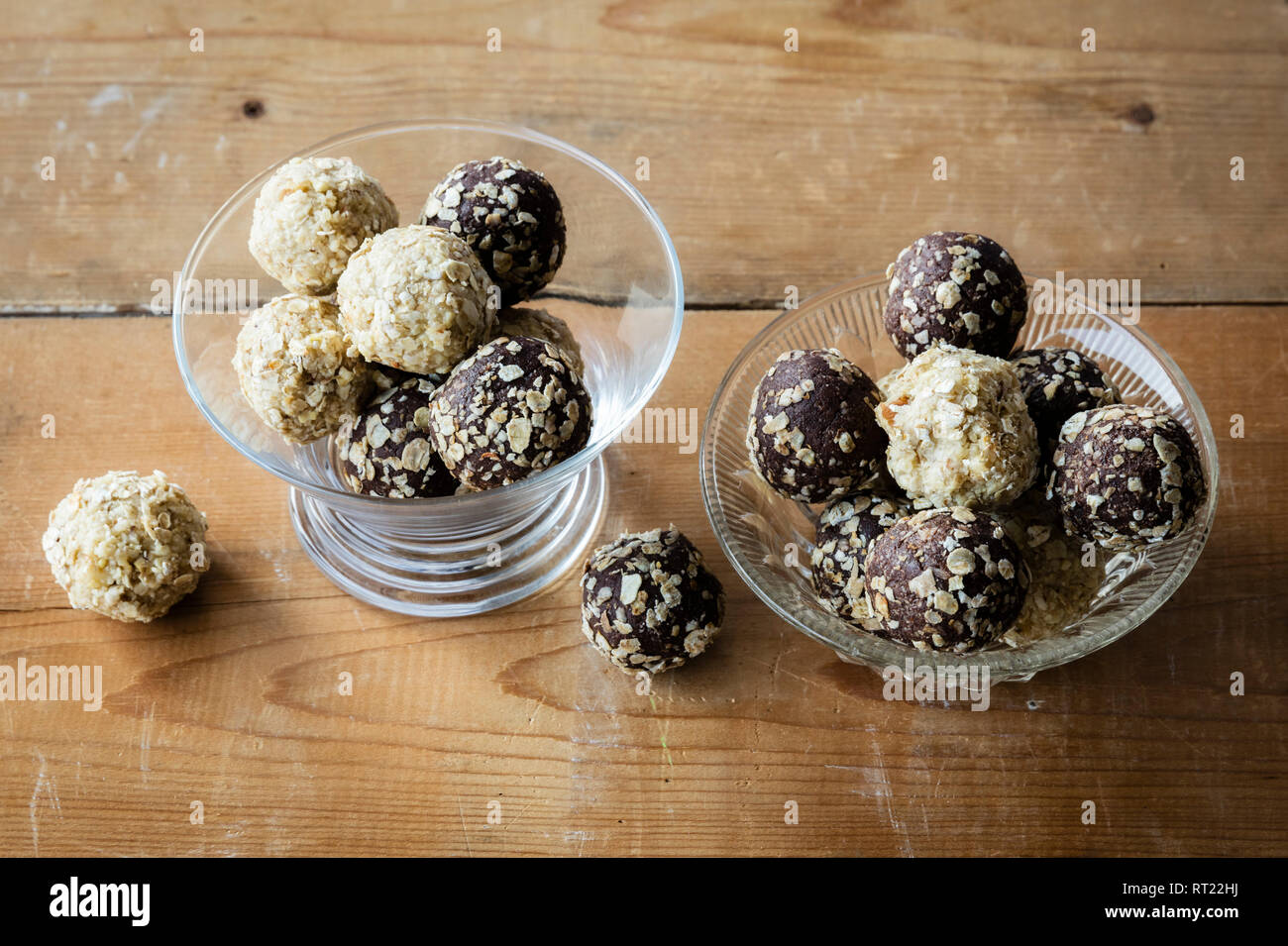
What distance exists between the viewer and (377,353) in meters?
1.24

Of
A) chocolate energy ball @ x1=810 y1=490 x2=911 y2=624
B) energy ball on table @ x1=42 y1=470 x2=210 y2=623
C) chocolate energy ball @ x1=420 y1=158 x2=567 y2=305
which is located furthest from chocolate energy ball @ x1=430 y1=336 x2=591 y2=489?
energy ball on table @ x1=42 y1=470 x2=210 y2=623

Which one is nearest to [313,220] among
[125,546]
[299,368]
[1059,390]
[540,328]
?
[299,368]

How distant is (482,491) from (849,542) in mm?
383

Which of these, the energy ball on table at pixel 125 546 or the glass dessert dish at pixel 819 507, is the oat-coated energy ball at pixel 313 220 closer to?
the energy ball on table at pixel 125 546

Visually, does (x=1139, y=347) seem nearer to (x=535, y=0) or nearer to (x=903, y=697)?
(x=903, y=697)

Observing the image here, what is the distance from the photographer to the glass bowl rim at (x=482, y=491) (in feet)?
4.13

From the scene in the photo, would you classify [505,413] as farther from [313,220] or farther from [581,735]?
[581,735]

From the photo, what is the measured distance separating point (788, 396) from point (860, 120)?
80 centimetres

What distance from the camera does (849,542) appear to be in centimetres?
128

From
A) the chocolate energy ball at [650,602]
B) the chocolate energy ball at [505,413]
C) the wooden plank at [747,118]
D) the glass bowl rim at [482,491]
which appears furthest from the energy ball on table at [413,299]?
the wooden plank at [747,118]

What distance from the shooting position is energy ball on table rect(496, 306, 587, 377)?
1.36m

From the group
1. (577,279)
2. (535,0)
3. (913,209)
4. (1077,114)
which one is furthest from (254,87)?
(1077,114)

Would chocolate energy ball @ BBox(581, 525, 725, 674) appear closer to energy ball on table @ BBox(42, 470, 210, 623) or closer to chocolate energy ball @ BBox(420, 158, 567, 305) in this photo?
chocolate energy ball @ BBox(420, 158, 567, 305)

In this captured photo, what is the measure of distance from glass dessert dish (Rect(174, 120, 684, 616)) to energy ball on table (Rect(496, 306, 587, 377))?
0.09 meters
